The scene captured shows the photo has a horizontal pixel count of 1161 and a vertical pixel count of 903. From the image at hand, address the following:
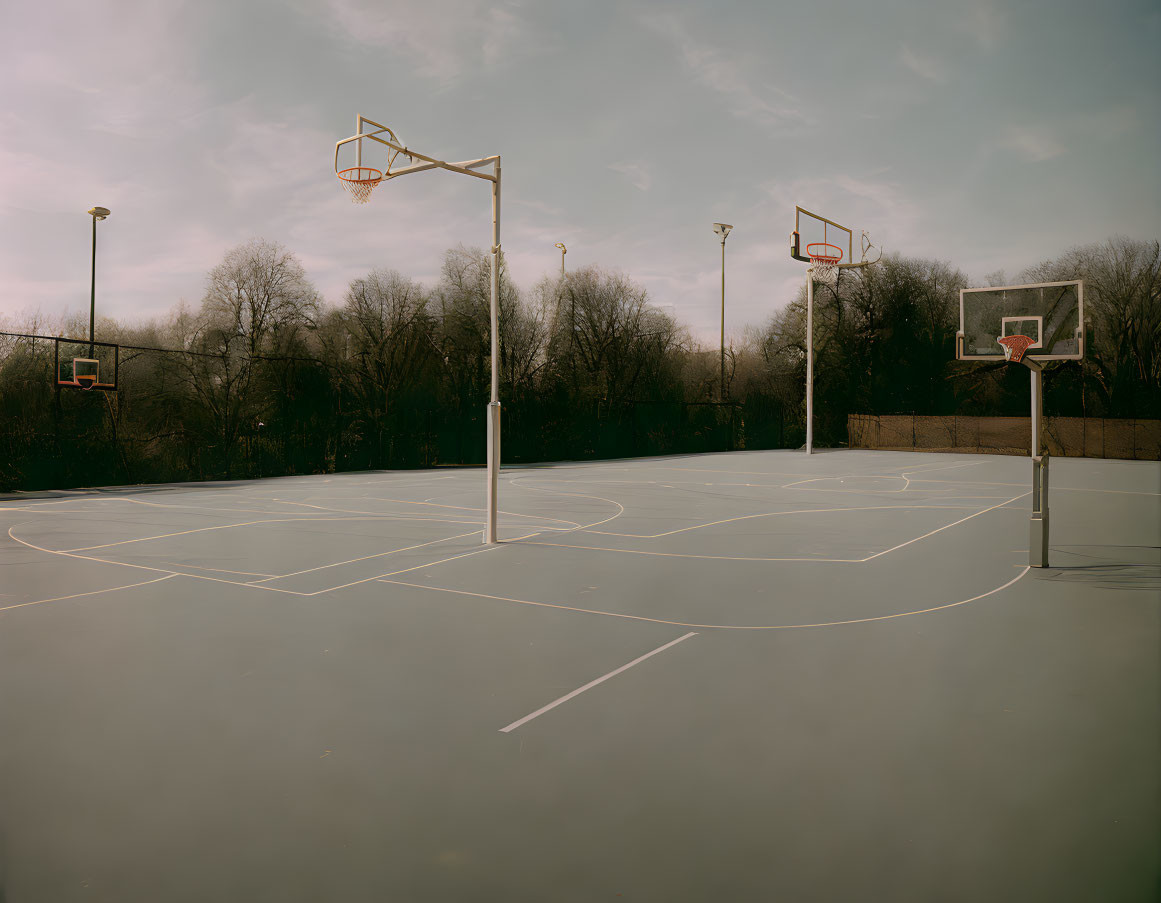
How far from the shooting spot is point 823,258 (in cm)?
3153

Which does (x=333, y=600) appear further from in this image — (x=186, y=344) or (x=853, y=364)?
(x=853, y=364)

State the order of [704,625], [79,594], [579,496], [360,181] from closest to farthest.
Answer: [704,625], [79,594], [360,181], [579,496]

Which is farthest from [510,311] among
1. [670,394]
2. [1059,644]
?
[1059,644]

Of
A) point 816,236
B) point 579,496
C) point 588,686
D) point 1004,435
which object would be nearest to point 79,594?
point 588,686

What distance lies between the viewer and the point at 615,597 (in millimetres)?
7918

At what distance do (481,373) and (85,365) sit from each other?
48.6ft

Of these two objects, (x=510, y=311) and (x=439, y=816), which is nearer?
(x=439, y=816)

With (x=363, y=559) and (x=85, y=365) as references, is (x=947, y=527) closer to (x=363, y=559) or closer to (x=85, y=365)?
(x=363, y=559)

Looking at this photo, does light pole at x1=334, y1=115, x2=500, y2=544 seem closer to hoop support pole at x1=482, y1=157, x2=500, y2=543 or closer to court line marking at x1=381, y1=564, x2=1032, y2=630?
hoop support pole at x1=482, y1=157, x2=500, y2=543

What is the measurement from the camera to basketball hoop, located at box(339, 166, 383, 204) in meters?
11.7

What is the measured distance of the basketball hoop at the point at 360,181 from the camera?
11.7 metres

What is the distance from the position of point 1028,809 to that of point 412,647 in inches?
159

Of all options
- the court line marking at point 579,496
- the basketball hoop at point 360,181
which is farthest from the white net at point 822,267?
the basketball hoop at point 360,181

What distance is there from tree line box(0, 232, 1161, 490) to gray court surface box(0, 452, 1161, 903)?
12.3m
